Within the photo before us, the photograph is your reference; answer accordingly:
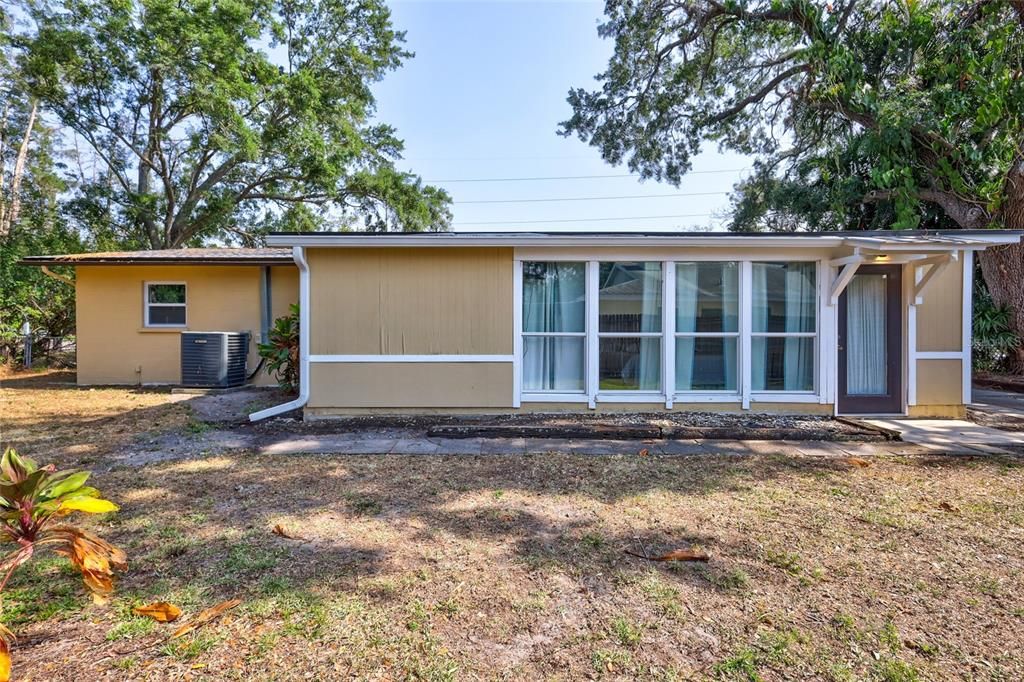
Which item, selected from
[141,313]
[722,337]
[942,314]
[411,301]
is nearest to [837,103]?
[942,314]

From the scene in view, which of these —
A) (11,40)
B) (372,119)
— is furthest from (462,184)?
(11,40)

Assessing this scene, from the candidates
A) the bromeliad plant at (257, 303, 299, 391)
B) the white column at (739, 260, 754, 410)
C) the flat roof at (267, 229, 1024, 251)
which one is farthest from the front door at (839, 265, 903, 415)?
the bromeliad plant at (257, 303, 299, 391)

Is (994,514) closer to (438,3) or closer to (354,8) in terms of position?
(438,3)

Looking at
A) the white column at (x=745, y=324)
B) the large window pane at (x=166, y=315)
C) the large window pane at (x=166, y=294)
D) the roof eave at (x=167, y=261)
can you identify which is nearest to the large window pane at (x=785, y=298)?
the white column at (x=745, y=324)

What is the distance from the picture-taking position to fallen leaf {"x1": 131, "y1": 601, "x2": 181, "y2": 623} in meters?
2.25

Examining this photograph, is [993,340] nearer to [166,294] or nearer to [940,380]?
[940,380]

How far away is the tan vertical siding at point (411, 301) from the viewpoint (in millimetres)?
6668

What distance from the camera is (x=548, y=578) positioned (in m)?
2.65

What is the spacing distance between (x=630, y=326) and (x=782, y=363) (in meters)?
2.19

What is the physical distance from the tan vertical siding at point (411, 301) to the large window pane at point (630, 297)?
4.45 feet

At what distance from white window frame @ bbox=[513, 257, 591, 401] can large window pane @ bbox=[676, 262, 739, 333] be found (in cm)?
128

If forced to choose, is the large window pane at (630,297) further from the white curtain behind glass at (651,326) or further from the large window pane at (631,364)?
the large window pane at (631,364)

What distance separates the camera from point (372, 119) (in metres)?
19.9

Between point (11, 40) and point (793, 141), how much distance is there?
2449 cm
